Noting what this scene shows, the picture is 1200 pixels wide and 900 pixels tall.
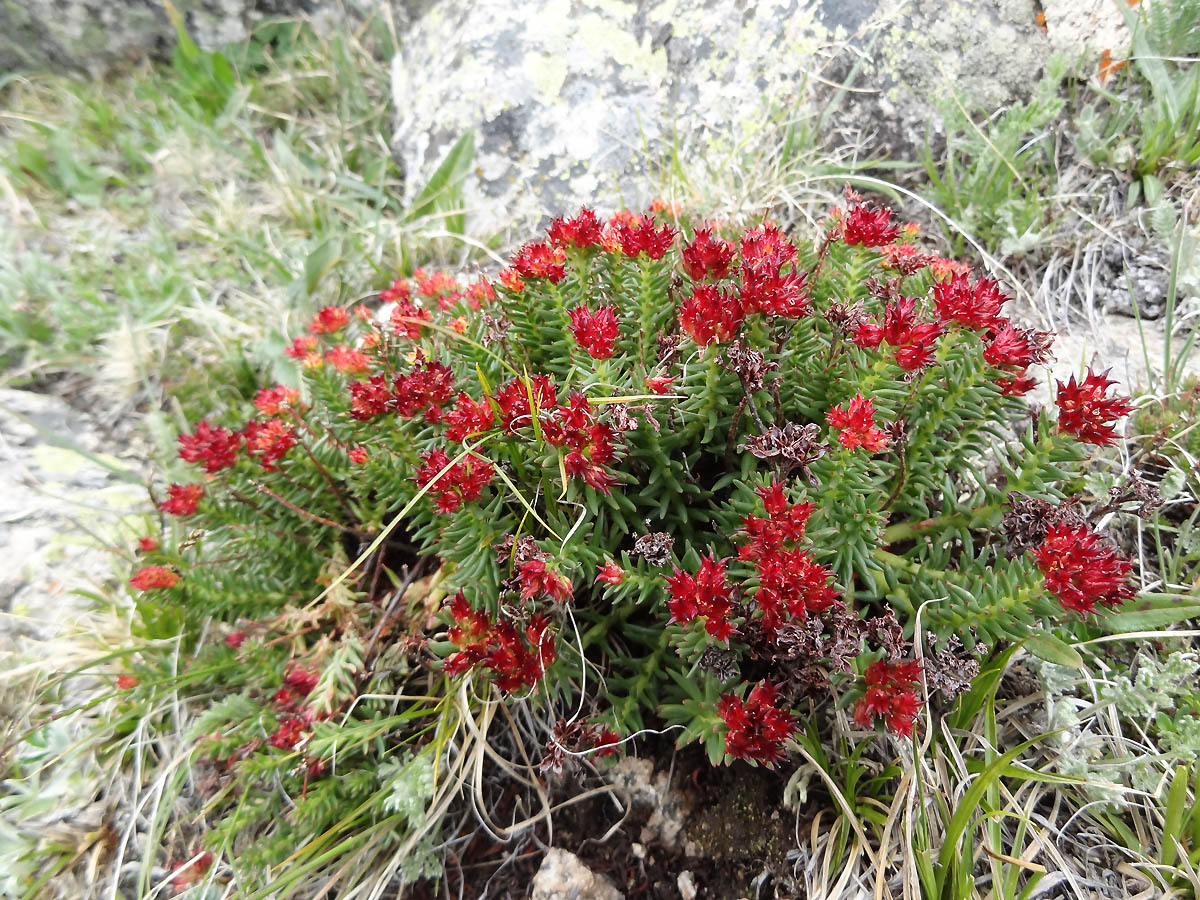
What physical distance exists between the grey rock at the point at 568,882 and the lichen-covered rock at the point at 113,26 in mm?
5093

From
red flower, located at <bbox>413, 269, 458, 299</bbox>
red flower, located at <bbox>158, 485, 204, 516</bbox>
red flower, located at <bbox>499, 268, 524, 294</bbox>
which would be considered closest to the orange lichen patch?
red flower, located at <bbox>499, 268, 524, 294</bbox>

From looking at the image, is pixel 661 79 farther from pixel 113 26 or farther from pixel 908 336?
pixel 113 26

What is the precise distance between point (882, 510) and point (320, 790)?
71.7 inches

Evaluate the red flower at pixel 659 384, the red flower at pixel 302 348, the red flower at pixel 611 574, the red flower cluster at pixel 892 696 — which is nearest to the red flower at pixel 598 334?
the red flower at pixel 659 384

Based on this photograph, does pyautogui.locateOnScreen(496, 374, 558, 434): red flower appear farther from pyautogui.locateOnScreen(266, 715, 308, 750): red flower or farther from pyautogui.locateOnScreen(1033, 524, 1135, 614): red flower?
pyautogui.locateOnScreen(1033, 524, 1135, 614): red flower

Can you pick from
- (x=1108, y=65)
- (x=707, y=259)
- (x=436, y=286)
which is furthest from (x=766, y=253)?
(x=1108, y=65)

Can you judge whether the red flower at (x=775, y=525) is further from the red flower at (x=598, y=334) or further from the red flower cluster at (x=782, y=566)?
the red flower at (x=598, y=334)

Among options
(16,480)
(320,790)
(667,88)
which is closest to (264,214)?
(16,480)

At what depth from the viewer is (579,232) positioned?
2.09 metres

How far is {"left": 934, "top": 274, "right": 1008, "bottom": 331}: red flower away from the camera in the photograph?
1757mm

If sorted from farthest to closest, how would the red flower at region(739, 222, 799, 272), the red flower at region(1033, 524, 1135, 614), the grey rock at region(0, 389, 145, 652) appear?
the grey rock at region(0, 389, 145, 652)
the red flower at region(739, 222, 799, 272)
the red flower at region(1033, 524, 1135, 614)

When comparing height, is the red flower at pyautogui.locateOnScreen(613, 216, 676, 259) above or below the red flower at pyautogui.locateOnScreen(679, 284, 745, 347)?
above

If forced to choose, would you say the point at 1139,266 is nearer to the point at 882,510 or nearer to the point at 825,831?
the point at 882,510

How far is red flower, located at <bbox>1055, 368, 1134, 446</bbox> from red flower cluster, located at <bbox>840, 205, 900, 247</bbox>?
62 centimetres
